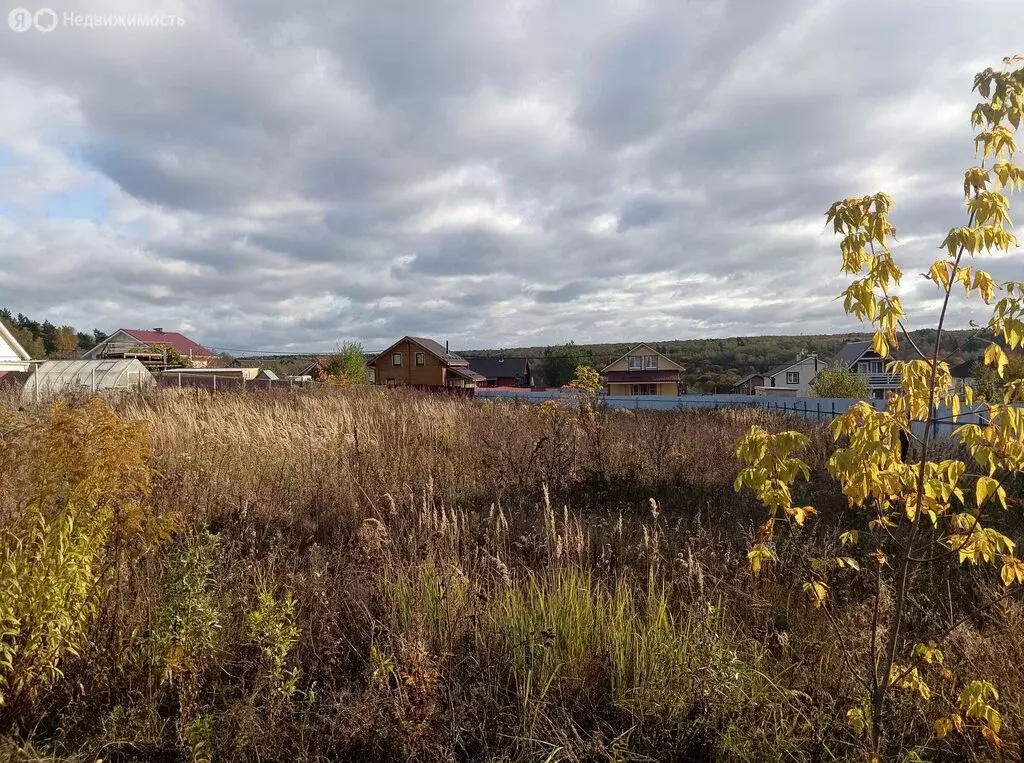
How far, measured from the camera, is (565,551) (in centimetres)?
357

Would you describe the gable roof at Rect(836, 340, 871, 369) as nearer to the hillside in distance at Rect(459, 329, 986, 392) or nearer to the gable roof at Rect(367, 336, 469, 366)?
the hillside in distance at Rect(459, 329, 986, 392)

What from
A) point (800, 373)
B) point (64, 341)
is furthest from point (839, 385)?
point (64, 341)

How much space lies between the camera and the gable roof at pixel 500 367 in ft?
236

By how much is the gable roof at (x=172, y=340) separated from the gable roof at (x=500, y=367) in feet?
97.9

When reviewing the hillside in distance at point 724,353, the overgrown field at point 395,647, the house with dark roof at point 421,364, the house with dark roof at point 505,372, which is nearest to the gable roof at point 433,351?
the house with dark roof at point 421,364

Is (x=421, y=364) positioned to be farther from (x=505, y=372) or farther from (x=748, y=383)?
(x=748, y=383)

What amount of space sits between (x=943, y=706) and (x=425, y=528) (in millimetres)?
2762

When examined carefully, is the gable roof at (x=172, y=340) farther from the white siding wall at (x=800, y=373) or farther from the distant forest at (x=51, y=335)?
the white siding wall at (x=800, y=373)

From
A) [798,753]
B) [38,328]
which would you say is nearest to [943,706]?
[798,753]

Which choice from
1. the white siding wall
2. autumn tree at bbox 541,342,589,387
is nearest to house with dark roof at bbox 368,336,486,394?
autumn tree at bbox 541,342,589,387

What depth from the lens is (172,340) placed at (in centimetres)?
5881

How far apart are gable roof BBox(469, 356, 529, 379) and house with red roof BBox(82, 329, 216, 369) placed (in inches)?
1171

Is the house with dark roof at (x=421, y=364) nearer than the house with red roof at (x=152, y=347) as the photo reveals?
No

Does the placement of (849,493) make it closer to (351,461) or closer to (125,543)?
(125,543)
